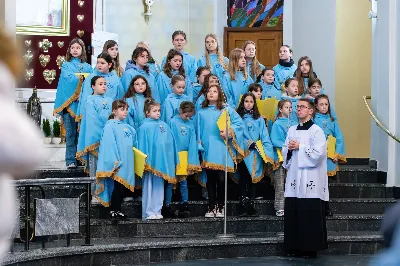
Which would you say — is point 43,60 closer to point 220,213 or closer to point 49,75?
point 49,75

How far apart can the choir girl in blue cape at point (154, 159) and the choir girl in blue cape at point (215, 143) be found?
403 mm

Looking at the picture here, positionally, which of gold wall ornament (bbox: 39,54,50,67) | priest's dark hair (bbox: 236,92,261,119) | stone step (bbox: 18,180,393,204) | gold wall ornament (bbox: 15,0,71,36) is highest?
gold wall ornament (bbox: 15,0,71,36)

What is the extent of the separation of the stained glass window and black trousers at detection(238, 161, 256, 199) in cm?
624

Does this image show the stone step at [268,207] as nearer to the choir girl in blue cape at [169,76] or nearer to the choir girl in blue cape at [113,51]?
the choir girl in blue cape at [169,76]

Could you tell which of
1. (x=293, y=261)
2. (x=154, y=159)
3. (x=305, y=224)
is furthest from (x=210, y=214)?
(x=293, y=261)

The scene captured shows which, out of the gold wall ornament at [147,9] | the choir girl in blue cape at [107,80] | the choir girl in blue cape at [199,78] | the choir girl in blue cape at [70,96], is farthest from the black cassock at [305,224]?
the gold wall ornament at [147,9]

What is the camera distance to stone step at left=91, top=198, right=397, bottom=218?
991 cm

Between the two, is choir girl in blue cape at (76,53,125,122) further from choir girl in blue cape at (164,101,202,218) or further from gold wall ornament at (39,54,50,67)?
gold wall ornament at (39,54,50,67)

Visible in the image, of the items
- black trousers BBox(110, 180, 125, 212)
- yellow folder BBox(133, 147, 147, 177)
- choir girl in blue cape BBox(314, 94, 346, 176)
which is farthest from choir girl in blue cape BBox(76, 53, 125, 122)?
choir girl in blue cape BBox(314, 94, 346, 176)

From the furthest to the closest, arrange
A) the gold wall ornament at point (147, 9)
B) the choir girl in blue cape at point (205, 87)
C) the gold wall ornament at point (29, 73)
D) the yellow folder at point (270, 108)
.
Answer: the gold wall ornament at point (147, 9) < the gold wall ornament at point (29, 73) < the yellow folder at point (270, 108) < the choir girl in blue cape at point (205, 87)

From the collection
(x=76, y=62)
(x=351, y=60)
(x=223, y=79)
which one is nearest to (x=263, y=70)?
(x=223, y=79)

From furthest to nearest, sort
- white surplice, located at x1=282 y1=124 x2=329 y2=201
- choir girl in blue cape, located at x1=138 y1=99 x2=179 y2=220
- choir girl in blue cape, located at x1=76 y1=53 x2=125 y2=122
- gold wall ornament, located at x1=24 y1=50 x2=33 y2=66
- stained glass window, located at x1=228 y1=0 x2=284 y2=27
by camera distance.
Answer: stained glass window, located at x1=228 y1=0 x2=284 y2=27
gold wall ornament, located at x1=24 y1=50 x2=33 y2=66
choir girl in blue cape, located at x1=76 y1=53 x2=125 y2=122
choir girl in blue cape, located at x1=138 y1=99 x2=179 y2=220
white surplice, located at x1=282 y1=124 x2=329 y2=201

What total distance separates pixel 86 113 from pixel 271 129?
2.13 meters

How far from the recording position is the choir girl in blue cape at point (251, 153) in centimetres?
1032
